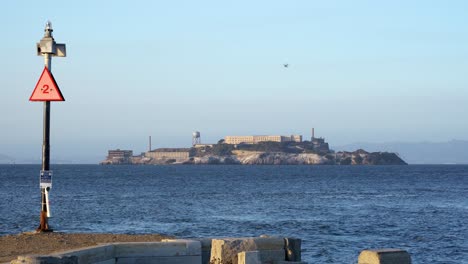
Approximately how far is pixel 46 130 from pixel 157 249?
6.45m

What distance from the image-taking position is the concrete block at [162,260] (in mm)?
13867

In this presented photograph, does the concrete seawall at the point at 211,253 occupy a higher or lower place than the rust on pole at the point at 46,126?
lower

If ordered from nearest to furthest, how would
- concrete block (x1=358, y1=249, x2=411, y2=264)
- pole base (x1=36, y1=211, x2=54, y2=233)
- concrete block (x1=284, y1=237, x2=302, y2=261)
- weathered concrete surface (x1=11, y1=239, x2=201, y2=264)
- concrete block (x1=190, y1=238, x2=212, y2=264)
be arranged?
concrete block (x1=358, y1=249, x2=411, y2=264), weathered concrete surface (x1=11, y1=239, x2=201, y2=264), concrete block (x1=190, y1=238, x2=212, y2=264), concrete block (x1=284, y1=237, x2=302, y2=261), pole base (x1=36, y1=211, x2=54, y2=233)

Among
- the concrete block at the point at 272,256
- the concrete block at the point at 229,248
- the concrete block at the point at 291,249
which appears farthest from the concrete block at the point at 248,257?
the concrete block at the point at 291,249

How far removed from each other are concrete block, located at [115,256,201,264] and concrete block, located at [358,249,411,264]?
287 centimetres

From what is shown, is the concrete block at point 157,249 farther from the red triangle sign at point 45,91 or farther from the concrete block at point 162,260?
the red triangle sign at point 45,91

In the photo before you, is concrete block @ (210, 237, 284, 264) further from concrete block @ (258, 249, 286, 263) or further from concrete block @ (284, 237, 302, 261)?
concrete block @ (284, 237, 302, 261)

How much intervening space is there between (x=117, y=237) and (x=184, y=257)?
4.02 meters

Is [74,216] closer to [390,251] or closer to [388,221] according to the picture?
[388,221]

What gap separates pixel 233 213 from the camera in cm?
5128

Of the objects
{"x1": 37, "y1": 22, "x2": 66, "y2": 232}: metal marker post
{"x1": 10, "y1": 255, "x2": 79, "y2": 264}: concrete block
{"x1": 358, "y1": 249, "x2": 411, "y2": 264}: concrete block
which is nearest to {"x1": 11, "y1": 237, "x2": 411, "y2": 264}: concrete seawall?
{"x1": 358, "y1": 249, "x2": 411, "y2": 264}: concrete block

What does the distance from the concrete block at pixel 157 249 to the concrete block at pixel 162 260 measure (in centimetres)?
5

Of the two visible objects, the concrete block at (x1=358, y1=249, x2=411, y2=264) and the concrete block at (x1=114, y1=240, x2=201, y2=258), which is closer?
the concrete block at (x1=358, y1=249, x2=411, y2=264)

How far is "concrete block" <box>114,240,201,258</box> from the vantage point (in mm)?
13867
